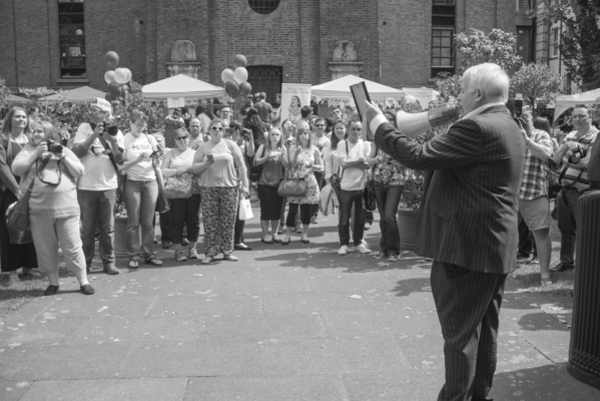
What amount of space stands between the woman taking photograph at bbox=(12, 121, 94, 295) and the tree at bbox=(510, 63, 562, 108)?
21970 mm

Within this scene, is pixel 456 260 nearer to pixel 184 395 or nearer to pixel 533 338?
pixel 184 395

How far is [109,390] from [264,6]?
22170mm

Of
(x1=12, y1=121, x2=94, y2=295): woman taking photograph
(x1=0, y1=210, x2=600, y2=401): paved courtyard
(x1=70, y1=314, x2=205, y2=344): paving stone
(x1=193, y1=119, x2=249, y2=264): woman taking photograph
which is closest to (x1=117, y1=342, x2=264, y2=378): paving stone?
(x1=0, y1=210, x2=600, y2=401): paved courtyard

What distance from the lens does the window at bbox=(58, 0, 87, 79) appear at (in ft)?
88.4

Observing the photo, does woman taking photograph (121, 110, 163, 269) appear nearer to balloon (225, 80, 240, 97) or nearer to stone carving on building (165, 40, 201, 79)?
balloon (225, 80, 240, 97)

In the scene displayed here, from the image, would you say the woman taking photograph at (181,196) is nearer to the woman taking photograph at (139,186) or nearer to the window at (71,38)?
the woman taking photograph at (139,186)

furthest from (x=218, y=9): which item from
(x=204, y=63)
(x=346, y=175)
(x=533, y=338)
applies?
(x=533, y=338)

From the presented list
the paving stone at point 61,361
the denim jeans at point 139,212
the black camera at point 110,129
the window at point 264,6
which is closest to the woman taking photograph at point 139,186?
the denim jeans at point 139,212

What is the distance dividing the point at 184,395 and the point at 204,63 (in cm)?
2070

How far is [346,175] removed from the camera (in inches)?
388

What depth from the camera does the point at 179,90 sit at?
17703mm

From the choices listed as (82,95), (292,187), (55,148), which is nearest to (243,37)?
(82,95)

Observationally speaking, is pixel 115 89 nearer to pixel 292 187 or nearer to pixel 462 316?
pixel 292 187

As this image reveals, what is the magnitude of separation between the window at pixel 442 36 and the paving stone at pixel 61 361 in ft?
86.6
